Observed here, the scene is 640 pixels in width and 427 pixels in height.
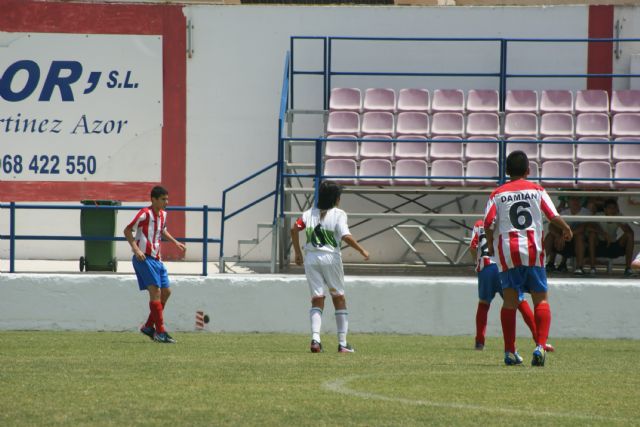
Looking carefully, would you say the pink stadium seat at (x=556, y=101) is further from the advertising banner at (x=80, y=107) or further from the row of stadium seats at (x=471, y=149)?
the advertising banner at (x=80, y=107)

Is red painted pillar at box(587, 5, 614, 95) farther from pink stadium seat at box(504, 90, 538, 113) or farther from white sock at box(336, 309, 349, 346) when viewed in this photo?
white sock at box(336, 309, 349, 346)

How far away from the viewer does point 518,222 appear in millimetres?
11016

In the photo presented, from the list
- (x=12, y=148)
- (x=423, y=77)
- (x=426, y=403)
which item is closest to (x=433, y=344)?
(x=426, y=403)

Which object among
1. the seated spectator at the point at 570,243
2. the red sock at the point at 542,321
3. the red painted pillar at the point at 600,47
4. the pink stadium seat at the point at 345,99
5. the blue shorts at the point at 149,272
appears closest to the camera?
the red sock at the point at 542,321

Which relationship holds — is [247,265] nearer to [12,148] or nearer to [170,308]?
[170,308]

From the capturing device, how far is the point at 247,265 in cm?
2011

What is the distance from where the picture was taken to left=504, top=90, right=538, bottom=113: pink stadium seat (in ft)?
67.7

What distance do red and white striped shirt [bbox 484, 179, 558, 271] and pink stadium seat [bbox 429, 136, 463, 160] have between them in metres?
8.81

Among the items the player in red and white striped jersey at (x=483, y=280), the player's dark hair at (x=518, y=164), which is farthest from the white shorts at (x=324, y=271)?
the player's dark hair at (x=518, y=164)

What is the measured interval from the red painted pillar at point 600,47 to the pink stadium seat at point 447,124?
268cm

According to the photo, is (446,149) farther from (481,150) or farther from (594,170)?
(594,170)

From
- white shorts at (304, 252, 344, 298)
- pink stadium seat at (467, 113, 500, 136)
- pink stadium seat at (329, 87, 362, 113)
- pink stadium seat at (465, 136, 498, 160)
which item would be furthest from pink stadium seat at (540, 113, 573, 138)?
white shorts at (304, 252, 344, 298)

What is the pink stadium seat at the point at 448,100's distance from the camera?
20.6 metres

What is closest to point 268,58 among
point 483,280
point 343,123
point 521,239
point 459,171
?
point 343,123
